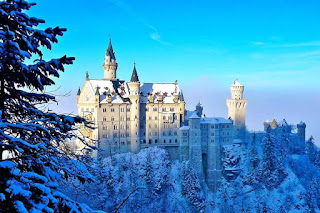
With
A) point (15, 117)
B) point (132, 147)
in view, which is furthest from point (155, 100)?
point (15, 117)

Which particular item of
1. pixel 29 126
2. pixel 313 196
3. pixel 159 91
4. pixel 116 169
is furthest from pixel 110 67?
pixel 29 126

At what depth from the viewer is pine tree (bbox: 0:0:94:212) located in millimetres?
8250

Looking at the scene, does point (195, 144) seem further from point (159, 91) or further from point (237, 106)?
point (237, 106)

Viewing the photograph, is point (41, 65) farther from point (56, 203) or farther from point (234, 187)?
point (234, 187)

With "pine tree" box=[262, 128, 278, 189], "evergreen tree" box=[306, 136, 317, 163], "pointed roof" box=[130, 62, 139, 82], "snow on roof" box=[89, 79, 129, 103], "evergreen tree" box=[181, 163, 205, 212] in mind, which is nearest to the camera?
"evergreen tree" box=[181, 163, 205, 212]

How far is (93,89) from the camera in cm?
7925

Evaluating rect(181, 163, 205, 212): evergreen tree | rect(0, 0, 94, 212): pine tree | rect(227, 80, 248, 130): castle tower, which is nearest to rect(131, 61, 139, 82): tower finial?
rect(181, 163, 205, 212): evergreen tree

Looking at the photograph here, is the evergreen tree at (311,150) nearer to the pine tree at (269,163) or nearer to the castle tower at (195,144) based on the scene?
the pine tree at (269,163)

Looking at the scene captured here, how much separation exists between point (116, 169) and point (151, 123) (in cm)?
1289

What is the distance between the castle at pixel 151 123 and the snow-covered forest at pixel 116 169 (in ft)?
8.15

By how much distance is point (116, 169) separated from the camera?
253ft

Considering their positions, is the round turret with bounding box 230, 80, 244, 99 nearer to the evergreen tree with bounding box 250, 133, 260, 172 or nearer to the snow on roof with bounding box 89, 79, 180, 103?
the evergreen tree with bounding box 250, 133, 260, 172

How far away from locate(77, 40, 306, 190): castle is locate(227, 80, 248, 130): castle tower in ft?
30.7

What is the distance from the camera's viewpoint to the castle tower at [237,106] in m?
95.6
